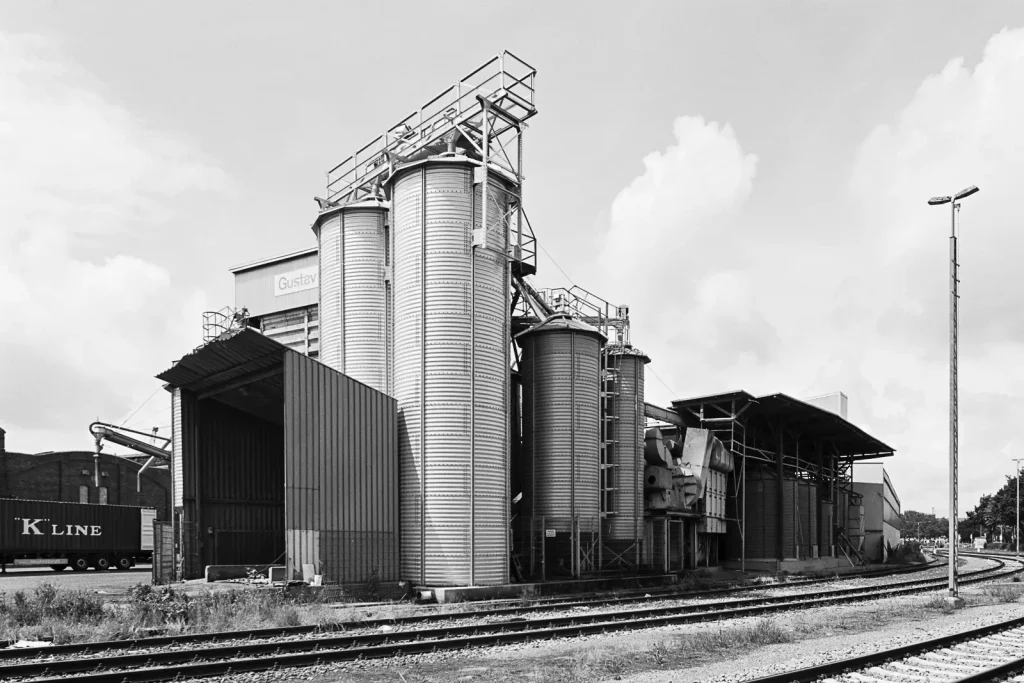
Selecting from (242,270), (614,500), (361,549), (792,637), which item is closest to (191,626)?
(361,549)

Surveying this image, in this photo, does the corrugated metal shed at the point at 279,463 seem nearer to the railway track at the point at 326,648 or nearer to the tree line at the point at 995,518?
the railway track at the point at 326,648

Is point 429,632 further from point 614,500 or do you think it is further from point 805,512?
point 805,512

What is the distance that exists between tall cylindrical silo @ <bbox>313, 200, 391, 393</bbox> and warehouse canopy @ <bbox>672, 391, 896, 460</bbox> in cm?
1889

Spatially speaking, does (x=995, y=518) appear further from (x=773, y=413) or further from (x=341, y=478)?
(x=341, y=478)

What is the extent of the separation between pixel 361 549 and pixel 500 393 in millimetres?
6851

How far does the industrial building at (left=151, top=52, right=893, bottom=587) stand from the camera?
26734mm

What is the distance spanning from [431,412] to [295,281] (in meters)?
14.6

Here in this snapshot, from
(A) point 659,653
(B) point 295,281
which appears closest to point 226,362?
(B) point 295,281

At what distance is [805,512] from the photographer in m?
50.8

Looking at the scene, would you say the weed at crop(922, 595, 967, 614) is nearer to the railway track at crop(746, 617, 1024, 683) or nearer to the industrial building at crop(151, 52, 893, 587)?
the railway track at crop(746, 617, 1024, 683)

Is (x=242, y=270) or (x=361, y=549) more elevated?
(x=242, y=270)

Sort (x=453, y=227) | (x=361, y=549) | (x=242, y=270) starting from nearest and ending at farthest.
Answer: (x=361, y=549), (x=453, y=227), (x=242, y=270)

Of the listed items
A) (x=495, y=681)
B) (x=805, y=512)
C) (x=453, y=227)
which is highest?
(x=453, y=227)

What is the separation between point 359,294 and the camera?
32438mm
